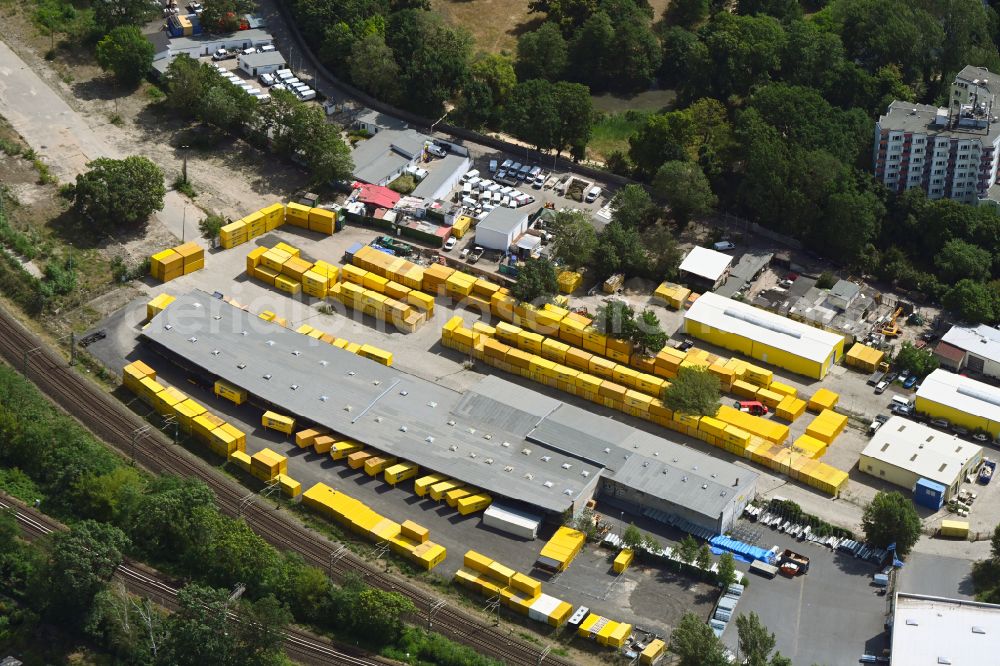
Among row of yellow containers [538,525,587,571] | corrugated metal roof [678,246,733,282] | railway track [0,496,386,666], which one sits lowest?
railway track [0,496,386,666]

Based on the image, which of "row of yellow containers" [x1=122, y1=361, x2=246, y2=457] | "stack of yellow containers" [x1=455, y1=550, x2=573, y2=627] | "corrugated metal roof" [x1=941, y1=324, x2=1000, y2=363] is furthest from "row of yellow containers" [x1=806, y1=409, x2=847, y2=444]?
"row of yellow containers" [x1=122, y1=361, x2=246, y2=457]

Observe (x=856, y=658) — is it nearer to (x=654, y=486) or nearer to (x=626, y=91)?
(x=654, y=486)

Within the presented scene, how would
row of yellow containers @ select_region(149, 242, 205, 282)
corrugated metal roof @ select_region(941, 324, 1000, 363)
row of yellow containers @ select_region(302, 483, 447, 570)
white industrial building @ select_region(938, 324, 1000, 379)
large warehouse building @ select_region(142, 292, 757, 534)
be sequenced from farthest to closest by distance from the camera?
row of yellow containers @ select_region(149, 242, 205, 282), corrugated metal roof @ select_region(941, 324, 1000, 363), white industrial building @ select_region(938, 324, 1000, 379), large warehouse building @ select_region(142, 292, 757, 534), row of yellow containers @ select_region(302, 483, 447, 570)

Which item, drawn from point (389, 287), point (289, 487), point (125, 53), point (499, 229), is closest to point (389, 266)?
point (389, 287)

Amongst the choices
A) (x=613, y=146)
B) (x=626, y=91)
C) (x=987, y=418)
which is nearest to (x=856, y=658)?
(x=987, y=418)

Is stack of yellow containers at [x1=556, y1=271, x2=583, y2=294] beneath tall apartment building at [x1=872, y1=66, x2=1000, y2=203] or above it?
beneath

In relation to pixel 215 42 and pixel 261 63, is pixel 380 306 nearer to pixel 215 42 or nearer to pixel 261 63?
pixel 261 63

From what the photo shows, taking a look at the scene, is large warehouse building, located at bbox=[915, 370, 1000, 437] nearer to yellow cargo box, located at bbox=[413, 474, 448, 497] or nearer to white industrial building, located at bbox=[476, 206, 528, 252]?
yellow cargo box, located at bbox=[413, 474, 448, 497]

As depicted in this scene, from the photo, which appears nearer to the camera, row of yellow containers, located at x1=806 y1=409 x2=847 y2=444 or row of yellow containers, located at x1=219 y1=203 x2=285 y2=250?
row of yellow containers, located at x1=806 y1=409 x2=847 y2=444
